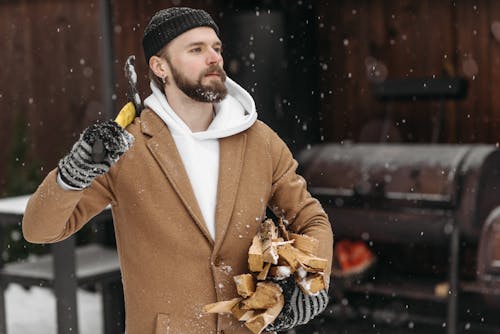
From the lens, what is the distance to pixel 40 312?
5.33m

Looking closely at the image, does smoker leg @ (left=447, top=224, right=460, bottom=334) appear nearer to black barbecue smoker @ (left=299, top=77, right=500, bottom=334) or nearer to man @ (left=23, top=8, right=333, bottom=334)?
black barbecue smoker @ (left=299, top=77, right=500, bottom=334)

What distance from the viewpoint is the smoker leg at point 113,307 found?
4141 millimetres

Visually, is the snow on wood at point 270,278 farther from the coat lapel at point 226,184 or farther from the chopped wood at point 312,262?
the coat lapel at point 226,184

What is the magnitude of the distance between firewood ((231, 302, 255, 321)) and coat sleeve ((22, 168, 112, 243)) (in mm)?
389

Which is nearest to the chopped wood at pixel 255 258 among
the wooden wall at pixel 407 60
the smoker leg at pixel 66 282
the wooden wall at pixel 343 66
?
the smoker leg at pixel 66 282

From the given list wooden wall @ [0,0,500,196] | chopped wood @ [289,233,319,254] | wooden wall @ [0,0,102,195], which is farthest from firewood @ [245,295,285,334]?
wooden wall @ [0,0,102,195]

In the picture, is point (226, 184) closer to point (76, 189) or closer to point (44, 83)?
point (76, 189)

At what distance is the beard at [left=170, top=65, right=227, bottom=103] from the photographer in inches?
67.7

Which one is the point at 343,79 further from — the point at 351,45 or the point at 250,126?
the point at 250,126

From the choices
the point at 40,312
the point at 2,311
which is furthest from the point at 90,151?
the point at 40,312

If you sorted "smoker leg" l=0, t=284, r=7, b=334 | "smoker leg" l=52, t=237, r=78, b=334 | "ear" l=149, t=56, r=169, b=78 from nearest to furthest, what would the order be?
"ear" l=149, t=56, r=169, b=78
"smoker leg" l=52, t=237, r=78, b=334
"smoker leg" l=0, t=284, r=7, b=334

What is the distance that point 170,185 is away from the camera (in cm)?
178

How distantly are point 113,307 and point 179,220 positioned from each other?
2539 mm

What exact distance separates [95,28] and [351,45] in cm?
204
